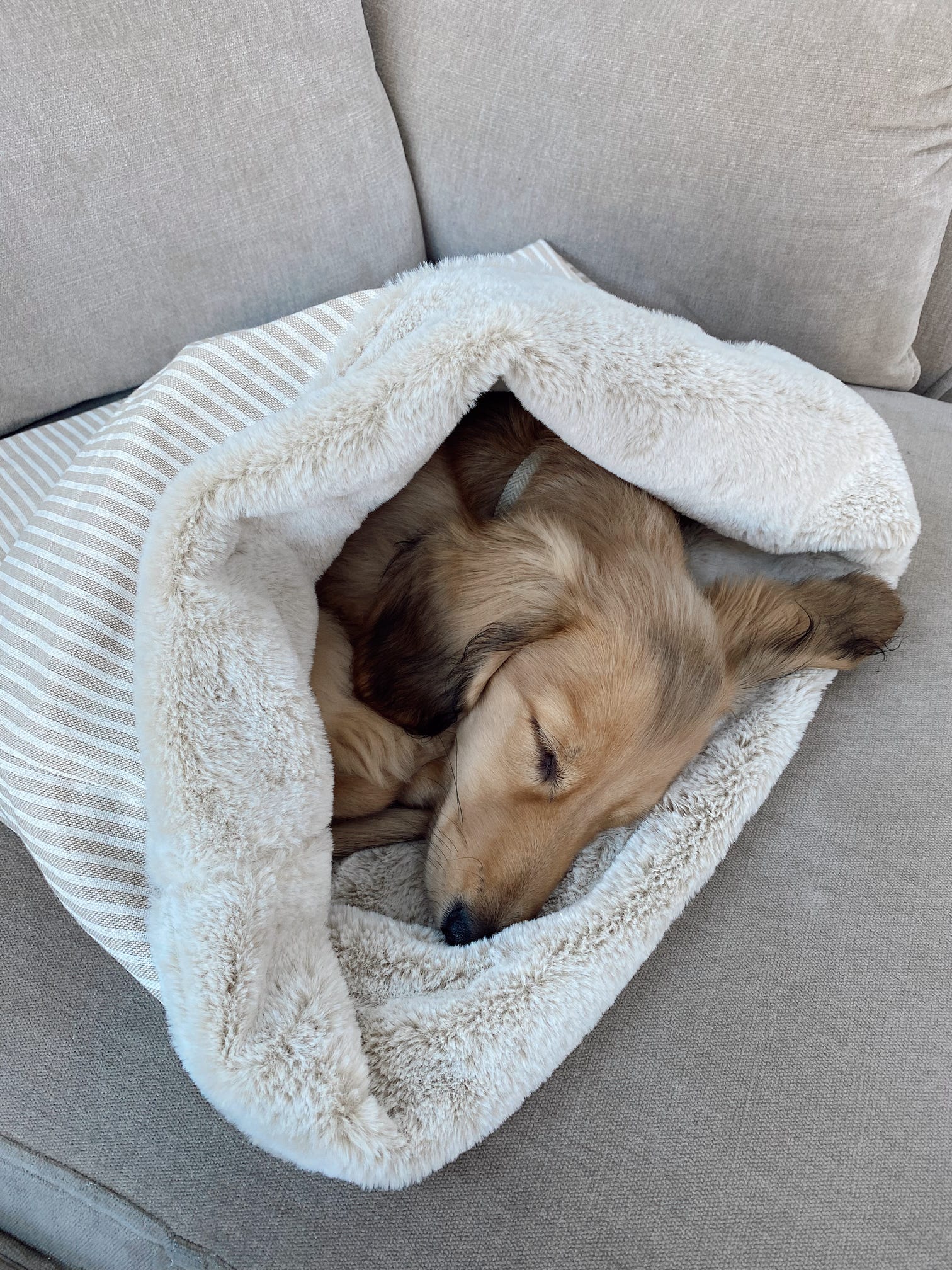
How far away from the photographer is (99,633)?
100 centimetres

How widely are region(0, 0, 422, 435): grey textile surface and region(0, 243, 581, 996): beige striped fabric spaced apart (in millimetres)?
272

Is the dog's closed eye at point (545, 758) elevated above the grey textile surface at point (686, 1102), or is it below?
above

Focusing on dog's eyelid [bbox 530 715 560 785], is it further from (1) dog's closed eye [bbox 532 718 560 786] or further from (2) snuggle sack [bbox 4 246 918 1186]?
(2) snuggle sack [bbox 4 246 918 1186]

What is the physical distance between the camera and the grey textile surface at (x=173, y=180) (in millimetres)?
1214

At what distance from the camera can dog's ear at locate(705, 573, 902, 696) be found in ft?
3.88

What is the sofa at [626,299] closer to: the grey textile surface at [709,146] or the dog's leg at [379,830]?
the grey textile surface at [709,146]

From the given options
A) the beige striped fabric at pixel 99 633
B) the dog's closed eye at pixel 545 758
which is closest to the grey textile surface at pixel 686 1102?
the beige striped fabric at pixel 99 633

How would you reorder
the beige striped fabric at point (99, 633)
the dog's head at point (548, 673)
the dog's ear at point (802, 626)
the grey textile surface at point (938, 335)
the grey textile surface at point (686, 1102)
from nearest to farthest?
the grey textile surface at point (686, 1102) < the beige striped fabric at point (99, 633) < the dog's head at point (548, 673) < the dog's ear at point (802, 626) < the grey textile surface at point (938, 335)

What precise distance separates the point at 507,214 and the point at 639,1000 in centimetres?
136

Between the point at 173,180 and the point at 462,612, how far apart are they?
89 centimetres

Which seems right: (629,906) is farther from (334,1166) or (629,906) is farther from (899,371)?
(899,371)

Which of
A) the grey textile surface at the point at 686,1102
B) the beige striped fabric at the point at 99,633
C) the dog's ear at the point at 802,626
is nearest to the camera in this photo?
the grey textile surface at the point at 686,1102

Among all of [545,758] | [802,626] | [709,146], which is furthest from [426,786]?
[709,146]

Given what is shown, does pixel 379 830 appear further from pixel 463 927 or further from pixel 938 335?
pixel 938 335
